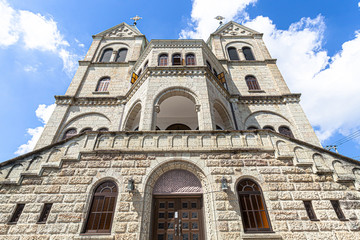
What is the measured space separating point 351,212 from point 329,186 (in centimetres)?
88

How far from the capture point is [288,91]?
14.3 meters

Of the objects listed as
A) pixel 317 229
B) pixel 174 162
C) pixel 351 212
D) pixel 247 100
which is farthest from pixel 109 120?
pixel 351 212

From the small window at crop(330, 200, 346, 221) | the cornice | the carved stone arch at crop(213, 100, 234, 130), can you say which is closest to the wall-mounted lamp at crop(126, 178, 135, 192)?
the small window at crop(330, 200, 346, 221)

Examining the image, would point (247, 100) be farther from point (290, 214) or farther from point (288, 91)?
point (290, 214)

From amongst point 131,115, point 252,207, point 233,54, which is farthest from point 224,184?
point 233,54

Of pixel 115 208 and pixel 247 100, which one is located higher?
pixel 247 100

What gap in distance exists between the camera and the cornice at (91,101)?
13.5 m

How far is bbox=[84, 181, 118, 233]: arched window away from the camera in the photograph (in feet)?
18.2

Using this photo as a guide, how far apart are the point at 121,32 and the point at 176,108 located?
49.0ft

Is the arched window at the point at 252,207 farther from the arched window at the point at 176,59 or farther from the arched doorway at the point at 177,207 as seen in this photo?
the arched window at the point at 176,59

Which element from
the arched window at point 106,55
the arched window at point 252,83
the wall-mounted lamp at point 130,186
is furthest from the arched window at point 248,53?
the wall-mounted lamp at point 130,186

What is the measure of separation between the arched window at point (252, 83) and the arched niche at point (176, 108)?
6.09 meters

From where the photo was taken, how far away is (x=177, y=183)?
6504 millimetres

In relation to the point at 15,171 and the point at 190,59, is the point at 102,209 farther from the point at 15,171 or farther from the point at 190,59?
Result: the point at 190,59
